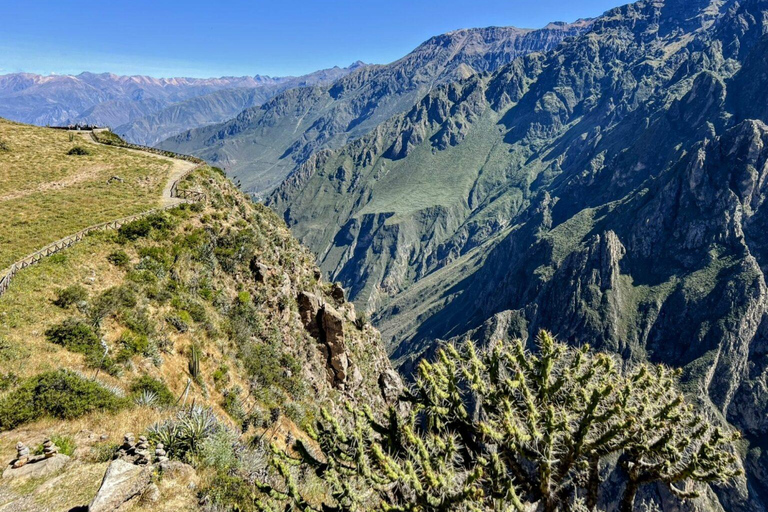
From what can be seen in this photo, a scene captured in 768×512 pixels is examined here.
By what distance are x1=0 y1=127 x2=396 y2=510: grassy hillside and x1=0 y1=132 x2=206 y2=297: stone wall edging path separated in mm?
814

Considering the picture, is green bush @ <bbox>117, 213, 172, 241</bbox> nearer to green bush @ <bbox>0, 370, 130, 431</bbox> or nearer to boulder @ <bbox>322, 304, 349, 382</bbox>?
boulder @ <bbox>322, 304, 349, 382</bbox>

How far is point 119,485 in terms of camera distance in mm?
8852

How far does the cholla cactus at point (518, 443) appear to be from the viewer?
969 centimetres

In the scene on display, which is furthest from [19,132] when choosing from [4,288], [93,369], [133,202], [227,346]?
[93,369]

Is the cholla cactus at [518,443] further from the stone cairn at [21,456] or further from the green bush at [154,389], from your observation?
the green bush at [154,389]

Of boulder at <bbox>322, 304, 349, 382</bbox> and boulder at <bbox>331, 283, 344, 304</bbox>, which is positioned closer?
boulder at <bbox>322, 304, 349, 382</bbox>

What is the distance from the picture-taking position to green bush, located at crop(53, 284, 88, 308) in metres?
20.5

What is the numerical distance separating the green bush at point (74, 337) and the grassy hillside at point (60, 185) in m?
10.3

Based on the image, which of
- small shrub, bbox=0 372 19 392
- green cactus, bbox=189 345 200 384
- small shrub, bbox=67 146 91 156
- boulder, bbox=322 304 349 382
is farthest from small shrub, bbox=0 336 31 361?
small shrub, bbox=67 146 91 156

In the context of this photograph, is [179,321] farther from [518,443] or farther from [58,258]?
[518,443]

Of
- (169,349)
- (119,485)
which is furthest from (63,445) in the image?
(169,349)

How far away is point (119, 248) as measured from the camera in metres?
27.4

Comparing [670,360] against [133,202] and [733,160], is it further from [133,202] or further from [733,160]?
[133,202]

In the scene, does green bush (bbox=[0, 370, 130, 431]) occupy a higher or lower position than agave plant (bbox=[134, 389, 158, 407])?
higher
